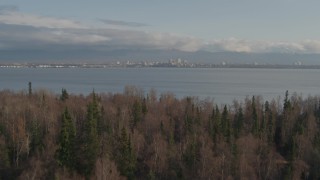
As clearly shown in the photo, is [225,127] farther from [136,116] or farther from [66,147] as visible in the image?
[66,147]

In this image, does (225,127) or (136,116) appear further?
(136,116)

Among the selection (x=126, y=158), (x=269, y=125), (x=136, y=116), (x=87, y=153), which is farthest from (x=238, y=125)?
(x=87, y=153)

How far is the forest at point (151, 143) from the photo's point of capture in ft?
125

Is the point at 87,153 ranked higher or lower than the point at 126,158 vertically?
higher

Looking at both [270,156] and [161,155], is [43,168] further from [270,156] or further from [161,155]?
[270,156]

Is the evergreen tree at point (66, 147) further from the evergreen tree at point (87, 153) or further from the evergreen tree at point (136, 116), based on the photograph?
the evergreen tree at point (136, 116)

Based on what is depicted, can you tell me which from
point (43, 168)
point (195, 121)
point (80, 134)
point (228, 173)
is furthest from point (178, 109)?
point (43, 168)

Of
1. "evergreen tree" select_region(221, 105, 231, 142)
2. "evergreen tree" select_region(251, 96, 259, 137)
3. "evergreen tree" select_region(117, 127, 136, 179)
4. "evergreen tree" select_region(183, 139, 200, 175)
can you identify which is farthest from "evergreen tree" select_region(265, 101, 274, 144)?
"evergreen tree" select_region(117, 127, 136, 179)

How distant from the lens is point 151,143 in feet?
150

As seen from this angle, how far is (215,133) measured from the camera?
48.2 m

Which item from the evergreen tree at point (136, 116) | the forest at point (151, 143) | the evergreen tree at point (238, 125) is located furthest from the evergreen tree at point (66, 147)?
the evergreen tree at point (238, 125)

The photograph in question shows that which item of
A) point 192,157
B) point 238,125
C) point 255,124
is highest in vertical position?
point 255,124

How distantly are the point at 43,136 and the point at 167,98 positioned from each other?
89.0 feet

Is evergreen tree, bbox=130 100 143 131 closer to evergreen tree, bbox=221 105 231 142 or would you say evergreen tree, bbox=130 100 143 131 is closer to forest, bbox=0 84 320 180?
forest, bbox=0 84 320 180
